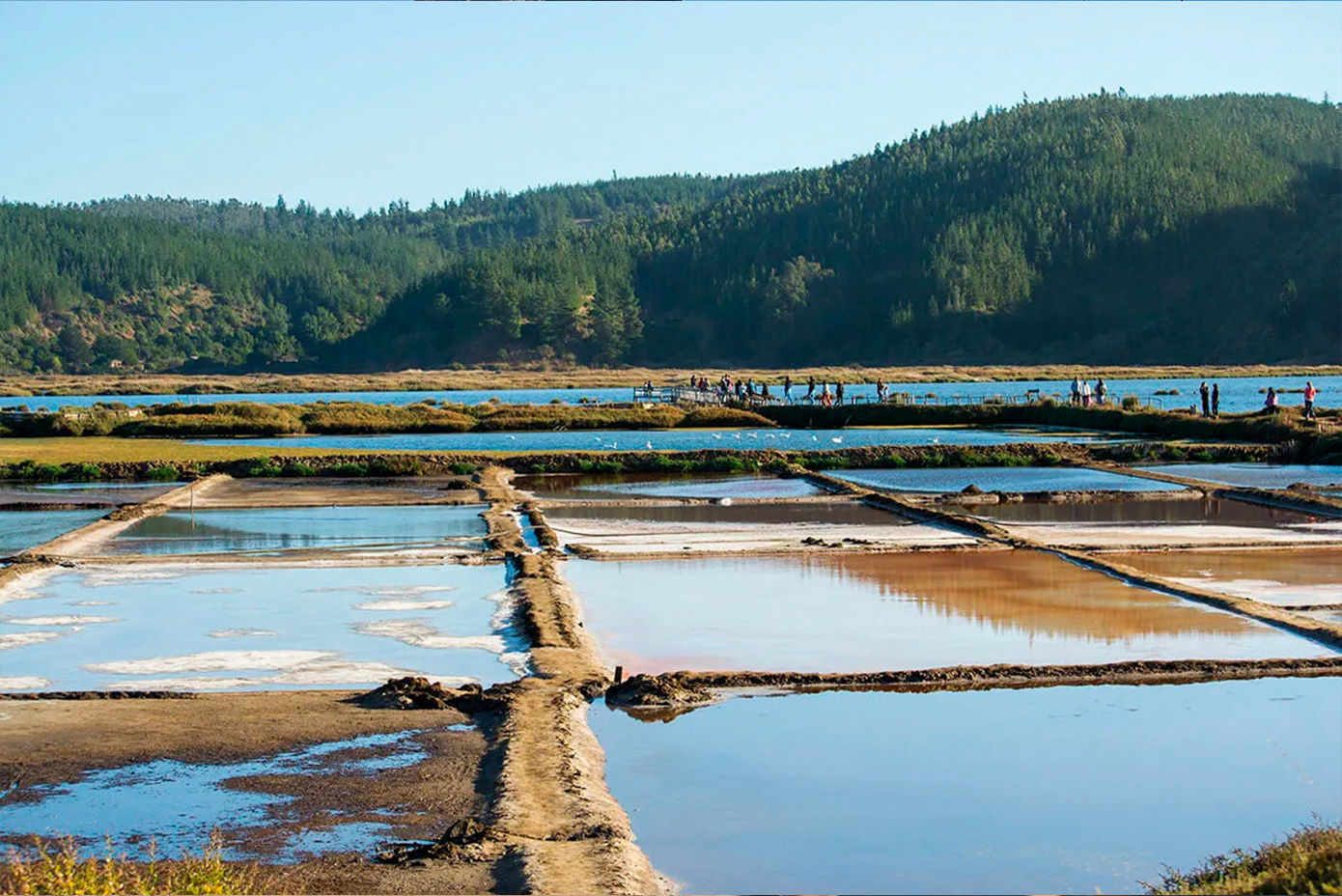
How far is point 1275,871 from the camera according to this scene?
9.04m

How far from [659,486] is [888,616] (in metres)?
21.3

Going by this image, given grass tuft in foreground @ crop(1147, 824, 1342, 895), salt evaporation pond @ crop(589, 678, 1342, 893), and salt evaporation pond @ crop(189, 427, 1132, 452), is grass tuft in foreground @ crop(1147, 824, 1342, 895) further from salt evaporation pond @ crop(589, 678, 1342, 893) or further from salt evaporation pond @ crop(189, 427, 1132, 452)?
salt evaporation pond @ crop(189, 427, 1132, 452)

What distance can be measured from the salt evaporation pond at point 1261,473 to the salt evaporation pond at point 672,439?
371 inches

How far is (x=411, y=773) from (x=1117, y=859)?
5.19 metres

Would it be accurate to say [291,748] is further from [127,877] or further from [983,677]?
[983,677]

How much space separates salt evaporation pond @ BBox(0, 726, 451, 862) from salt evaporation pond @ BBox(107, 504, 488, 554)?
1424cm

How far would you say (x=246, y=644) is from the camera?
59.5 feet

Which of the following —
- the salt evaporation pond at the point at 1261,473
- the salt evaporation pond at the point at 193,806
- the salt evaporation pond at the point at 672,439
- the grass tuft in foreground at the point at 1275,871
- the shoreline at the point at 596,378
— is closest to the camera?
the grass tuft in foreground at the point at 1275,871

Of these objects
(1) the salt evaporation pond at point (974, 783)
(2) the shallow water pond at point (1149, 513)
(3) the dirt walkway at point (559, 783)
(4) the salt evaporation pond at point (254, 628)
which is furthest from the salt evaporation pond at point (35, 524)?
(2) the shallow water pond at point (1149, 513)

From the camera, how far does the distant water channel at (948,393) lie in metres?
94.5

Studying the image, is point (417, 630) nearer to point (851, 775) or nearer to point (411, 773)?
point (411, 773)

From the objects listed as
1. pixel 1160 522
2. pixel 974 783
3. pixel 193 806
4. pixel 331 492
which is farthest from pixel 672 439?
pixel 193 806

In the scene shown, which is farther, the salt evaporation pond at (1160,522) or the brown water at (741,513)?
the brown water at (741,513)

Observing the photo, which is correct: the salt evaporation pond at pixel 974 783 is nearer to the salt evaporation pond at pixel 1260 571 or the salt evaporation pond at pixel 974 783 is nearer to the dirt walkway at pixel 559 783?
the dirt walkway at pixel 559 783
